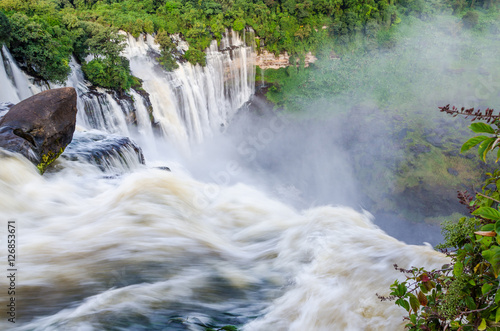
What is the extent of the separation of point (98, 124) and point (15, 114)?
19.2ft

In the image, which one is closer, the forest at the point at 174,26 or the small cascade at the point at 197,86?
the forest at the point at 174,26

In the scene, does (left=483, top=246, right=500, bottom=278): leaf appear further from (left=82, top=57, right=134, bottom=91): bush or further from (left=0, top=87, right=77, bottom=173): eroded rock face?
(left=82, top=57, right=134, bottom=91): bush

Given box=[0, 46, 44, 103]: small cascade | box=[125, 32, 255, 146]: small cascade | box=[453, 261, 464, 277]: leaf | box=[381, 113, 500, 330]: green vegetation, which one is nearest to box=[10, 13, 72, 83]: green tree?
box=[0, 46, 44, 103]: small cascade

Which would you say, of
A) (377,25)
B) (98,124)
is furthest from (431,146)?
(98,124)

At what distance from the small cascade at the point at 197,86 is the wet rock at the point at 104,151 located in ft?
21.6

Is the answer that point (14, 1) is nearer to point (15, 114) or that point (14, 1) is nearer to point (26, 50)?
point (26, 50)

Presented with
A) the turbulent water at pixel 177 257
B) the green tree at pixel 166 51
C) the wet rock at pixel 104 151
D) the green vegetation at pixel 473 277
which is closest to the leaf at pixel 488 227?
the green vegetation at pixel 473 277

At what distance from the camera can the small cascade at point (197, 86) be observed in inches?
668

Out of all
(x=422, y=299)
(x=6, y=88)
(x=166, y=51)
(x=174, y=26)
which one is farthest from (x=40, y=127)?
(x=174, y=26)

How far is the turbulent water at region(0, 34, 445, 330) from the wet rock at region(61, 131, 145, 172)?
0.43 ft

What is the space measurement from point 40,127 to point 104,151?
6.26ft

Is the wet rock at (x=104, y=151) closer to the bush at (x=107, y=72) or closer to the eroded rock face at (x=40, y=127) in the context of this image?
the eroded rock face at (x=40, y=127)

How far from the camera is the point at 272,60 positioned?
25203mm

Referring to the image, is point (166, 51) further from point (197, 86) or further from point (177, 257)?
point (177, 257)
